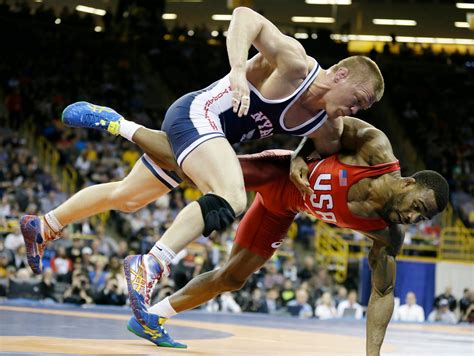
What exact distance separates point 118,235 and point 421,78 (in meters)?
11.6

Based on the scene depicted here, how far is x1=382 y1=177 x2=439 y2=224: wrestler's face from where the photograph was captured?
4.89m

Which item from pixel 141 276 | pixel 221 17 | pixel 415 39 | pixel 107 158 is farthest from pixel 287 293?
pixel 415 39

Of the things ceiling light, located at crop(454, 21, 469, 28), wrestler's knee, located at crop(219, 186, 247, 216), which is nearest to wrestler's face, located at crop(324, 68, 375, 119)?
wrestler's knee, located at crop(219, 186, 247, 216)

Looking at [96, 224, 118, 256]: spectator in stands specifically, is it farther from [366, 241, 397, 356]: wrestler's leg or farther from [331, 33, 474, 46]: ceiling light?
[331, 33, 474, 46]: ceiling light

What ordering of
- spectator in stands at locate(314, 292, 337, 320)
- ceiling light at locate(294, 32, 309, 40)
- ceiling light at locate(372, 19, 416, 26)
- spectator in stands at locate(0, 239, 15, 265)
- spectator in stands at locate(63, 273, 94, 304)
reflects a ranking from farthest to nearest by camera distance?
ceiling light at locate(372, 19, 416, 26) → ceiling light at locate(294, 32, 309, 40) → spectator in stands at locate(314, 292, 337, 320) → spectator in stands at locate(0, 239, 15, 265) → spectator in stands at locate(63, 273, 94, 304)

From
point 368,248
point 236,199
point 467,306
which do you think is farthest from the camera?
point 368,248

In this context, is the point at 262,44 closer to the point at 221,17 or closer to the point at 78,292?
the point at 78,292

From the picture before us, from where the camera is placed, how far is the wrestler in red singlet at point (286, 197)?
5367 millimetres

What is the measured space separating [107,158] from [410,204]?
12.2 meters

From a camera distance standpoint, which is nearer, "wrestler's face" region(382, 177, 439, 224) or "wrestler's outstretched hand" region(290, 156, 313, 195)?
"wrestler's face" region(382, 177, 439, 224)

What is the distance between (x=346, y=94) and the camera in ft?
16.3

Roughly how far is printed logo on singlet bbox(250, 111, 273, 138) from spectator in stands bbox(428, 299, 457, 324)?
922 cm

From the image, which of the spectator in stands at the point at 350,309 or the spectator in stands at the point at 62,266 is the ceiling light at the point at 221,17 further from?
the spectator in stands at the point at 62,266

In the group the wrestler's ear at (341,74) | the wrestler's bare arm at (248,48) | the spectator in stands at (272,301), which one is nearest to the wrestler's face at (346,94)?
the wrestler's ear at (341,74)
